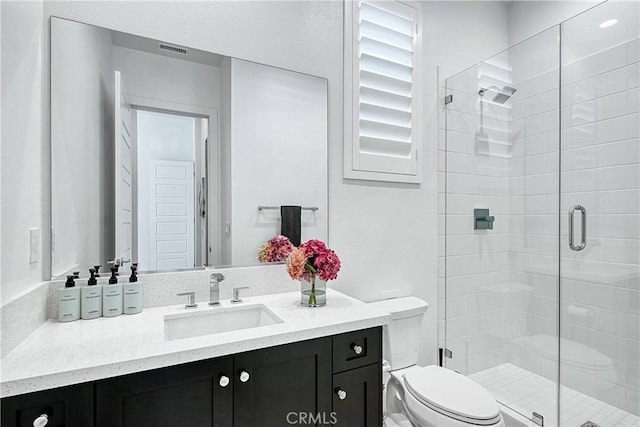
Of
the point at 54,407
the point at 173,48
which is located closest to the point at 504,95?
the point at 173,48

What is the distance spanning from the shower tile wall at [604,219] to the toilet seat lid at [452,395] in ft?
2.88

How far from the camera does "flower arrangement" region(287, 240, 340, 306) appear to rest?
1.39 m

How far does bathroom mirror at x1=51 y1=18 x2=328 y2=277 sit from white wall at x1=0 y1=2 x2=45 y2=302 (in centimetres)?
Result: 5

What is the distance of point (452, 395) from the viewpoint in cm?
142

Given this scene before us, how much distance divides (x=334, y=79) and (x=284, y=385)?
1517mm

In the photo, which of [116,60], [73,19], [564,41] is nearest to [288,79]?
[116,60]

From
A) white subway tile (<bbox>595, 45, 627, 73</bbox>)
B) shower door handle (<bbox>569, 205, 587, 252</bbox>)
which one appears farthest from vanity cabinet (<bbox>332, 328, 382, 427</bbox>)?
white subway tile (<bbox>595, 45, 627, 73</bbox>)

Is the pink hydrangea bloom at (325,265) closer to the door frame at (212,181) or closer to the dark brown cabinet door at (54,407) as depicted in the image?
the door frame at (212,181)

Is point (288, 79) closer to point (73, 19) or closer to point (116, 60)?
point (116, 60)

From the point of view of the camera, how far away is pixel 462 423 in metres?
1.30

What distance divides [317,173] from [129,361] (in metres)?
1.19

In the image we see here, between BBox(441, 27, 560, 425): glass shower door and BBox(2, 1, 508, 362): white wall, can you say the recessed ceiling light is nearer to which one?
BBox(441, 27, 560, 425): glass shower door

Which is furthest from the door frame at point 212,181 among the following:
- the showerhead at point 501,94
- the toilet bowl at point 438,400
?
the showerhead at point 501,94
